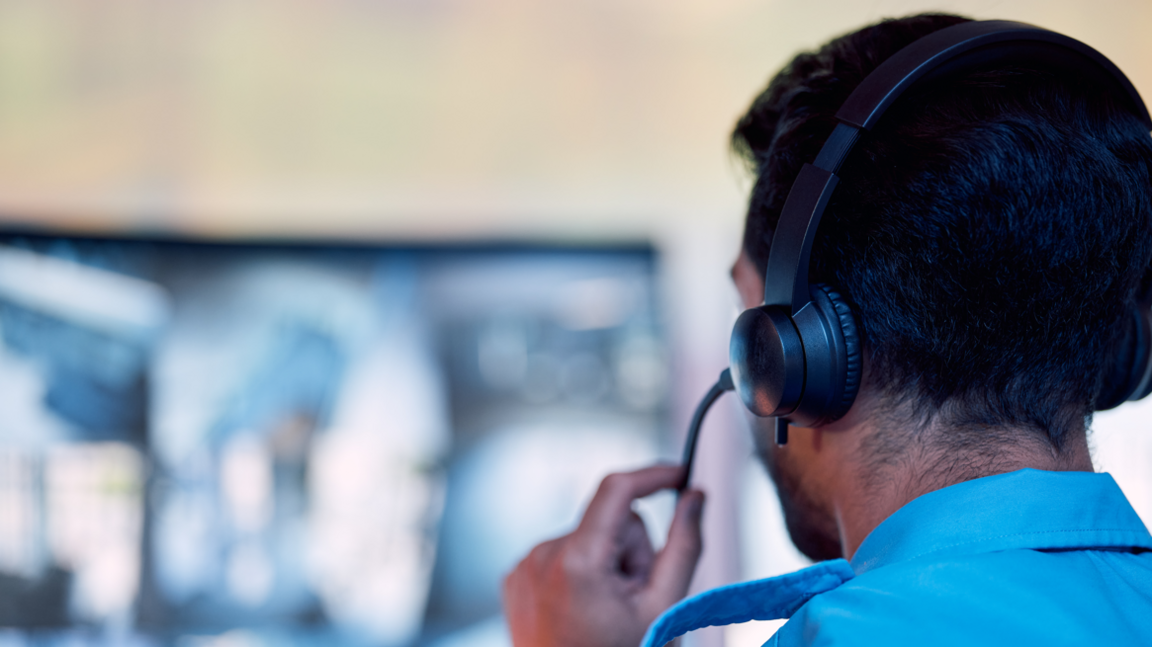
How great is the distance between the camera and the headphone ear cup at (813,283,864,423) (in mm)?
548

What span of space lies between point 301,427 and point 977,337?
41.8 inches

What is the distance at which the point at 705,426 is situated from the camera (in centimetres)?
149

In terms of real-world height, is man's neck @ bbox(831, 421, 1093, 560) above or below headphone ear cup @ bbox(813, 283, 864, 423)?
below

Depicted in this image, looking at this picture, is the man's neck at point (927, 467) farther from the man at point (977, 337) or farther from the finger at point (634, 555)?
the finger at point (634, 555)

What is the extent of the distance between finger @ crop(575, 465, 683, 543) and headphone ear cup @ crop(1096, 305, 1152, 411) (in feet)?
1.36

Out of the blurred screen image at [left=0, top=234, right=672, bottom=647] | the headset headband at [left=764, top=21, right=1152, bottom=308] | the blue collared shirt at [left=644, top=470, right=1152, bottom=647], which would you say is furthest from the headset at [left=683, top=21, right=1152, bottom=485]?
the blurred screen image at [left=0, top=234, right=672, bottom=647]

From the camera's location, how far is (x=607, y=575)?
71 cm

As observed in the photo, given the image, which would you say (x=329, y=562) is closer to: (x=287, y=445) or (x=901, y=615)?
(x=287, y=445)

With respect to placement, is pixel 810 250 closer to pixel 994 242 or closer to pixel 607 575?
pixel 994 242

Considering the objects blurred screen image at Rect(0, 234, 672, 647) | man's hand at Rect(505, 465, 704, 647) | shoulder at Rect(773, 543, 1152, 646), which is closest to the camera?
shoulder at Rect(773, 543, 1152, 646)

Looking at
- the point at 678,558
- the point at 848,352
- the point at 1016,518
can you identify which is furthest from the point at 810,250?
the point at 678,558

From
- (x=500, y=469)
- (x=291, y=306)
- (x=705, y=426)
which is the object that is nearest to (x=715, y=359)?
(x=705, y=426)

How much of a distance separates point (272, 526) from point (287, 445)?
0.44 feet

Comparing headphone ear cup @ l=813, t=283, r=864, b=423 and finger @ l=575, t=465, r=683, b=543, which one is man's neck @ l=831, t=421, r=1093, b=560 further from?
finger @ l=575, t=465, r=683, b=543
